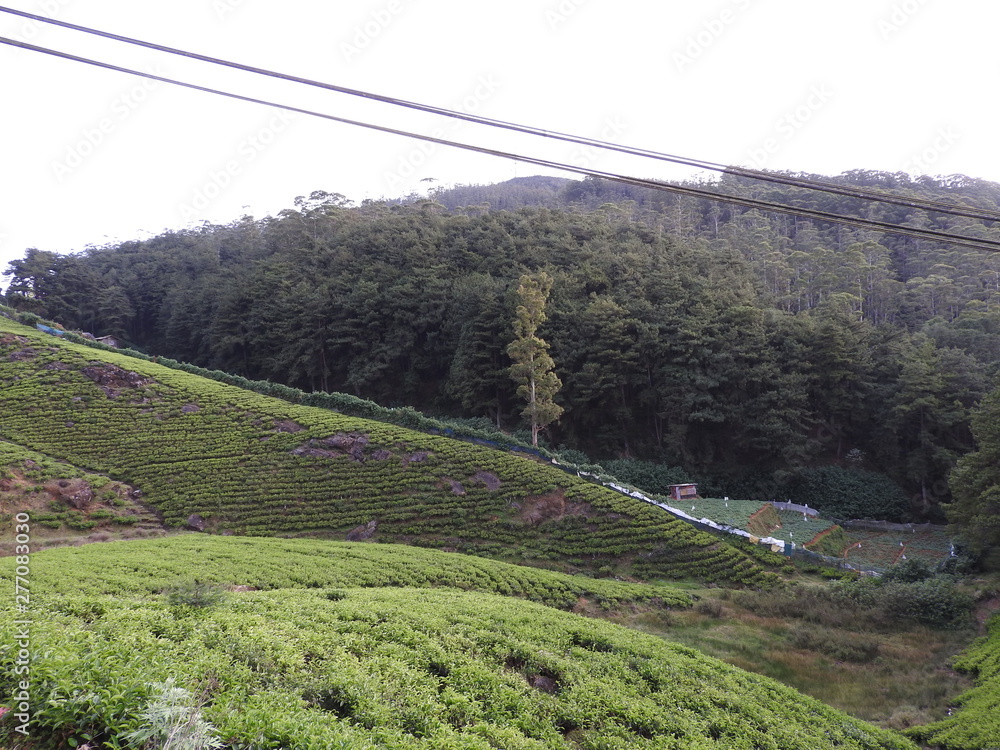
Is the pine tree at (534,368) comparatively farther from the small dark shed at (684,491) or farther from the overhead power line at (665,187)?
the overhead power line at (665,187)

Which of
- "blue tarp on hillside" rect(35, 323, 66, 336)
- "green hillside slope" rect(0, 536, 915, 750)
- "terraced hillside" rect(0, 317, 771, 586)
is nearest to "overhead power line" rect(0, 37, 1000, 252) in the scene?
"green hillside slope" rect(0, 536, 915, 750)

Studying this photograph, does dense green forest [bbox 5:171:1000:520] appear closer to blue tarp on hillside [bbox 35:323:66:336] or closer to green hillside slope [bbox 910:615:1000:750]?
blue tarp on hillside [bbox 35:323:66:336]

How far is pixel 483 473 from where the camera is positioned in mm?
22328

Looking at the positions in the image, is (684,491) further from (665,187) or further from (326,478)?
(665,187)

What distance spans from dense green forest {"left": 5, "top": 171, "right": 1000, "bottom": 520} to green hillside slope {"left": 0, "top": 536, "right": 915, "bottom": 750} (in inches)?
1014

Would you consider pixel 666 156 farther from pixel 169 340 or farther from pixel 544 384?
pixel 169 340

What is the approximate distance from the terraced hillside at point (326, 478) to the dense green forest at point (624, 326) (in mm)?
12992

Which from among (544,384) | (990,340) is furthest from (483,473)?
(990,340)

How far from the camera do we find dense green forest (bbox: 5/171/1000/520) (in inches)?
1298

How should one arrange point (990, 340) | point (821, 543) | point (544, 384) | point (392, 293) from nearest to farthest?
point (821, 543)
point (544, 384)
point (990, 340)
point (392, 293)

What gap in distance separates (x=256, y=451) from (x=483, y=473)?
998 centimetres

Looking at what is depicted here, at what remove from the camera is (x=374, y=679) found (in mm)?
5348

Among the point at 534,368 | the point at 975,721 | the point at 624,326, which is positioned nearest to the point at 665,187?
the point at 975,721

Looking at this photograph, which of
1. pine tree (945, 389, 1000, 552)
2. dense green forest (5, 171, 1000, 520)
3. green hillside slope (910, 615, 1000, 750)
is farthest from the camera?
dense green forest (5, 171, 1000, 520)
